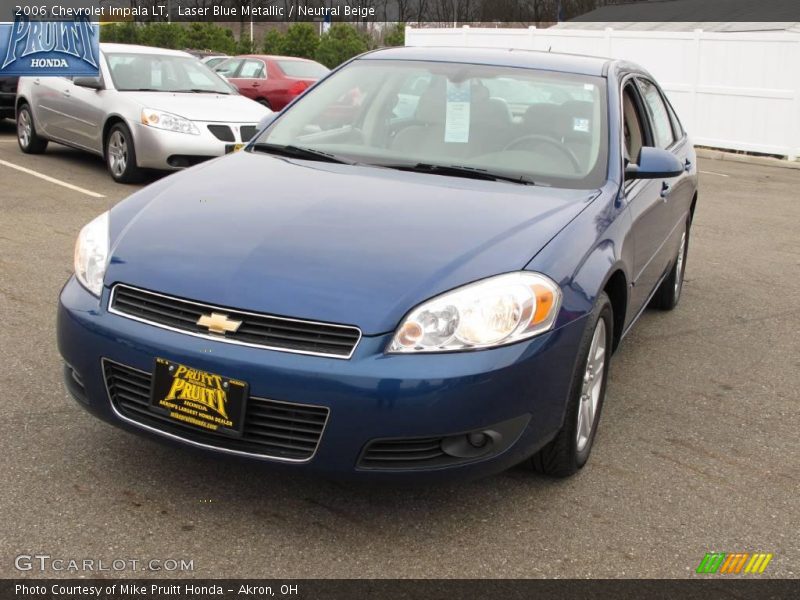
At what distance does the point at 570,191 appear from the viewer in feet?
12.8

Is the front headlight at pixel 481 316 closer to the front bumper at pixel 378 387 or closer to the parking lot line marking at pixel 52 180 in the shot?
the front bumper at pixel 378 387

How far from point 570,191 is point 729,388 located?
1.59 meters

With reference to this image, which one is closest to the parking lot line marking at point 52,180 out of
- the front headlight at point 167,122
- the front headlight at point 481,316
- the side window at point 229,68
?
the front headlight at point 167,122

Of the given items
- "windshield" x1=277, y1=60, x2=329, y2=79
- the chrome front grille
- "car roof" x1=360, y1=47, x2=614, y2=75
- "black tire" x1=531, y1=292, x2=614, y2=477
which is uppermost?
"car roof" x1=360, y1=47, x2=614, y2=75

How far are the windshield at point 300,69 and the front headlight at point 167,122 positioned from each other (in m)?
9.08

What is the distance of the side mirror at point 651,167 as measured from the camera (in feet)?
13.8

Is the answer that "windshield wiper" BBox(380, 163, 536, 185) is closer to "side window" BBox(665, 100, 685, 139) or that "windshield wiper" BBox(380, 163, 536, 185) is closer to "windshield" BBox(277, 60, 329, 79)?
"side window" BBox(665, 100, 685, 139)

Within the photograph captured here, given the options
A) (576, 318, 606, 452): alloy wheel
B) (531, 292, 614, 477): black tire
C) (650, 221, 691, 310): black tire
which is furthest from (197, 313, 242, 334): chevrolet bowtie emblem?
(650, 221, 691, 310): black tire

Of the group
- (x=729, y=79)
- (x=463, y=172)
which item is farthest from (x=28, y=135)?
(x=729, y=79)

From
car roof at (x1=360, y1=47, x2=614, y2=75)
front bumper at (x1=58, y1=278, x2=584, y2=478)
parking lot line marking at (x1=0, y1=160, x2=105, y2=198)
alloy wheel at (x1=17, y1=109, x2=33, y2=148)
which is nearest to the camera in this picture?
front bumper at (x1=58, y1=278, x2=584, y2=478)

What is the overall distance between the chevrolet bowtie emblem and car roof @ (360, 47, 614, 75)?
2267 millimetres

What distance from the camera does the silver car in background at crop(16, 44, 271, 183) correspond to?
9922mm
